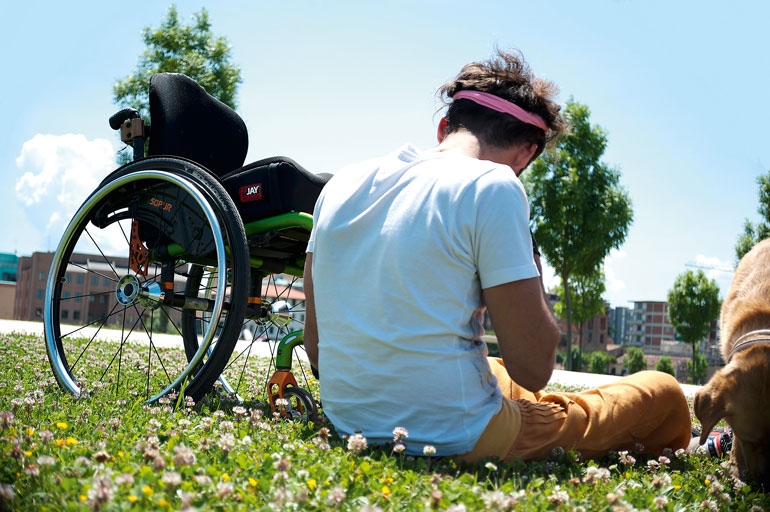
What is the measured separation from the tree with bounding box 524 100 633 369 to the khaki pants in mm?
21586

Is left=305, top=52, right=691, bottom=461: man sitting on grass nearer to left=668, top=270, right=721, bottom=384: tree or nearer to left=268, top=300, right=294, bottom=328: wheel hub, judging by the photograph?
left=268, top=300, right=294, bottom=328: wheel hub

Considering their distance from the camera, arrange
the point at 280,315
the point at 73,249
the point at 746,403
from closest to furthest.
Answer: the point at 746,403 → the point at 280,315 → the point at 73,249

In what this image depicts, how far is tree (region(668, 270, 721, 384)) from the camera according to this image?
36.4 metres

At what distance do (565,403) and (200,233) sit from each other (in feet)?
6.90

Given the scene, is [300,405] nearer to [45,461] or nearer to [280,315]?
[280,315]

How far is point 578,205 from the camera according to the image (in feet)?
77.3

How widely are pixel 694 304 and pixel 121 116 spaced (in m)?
38.7

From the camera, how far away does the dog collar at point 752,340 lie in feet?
9.53

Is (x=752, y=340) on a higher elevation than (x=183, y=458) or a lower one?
higher

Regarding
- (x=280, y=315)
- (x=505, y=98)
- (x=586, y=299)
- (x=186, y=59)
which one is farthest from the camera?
(x=586, y=299)

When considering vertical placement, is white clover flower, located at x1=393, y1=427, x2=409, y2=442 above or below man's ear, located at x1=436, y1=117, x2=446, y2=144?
below

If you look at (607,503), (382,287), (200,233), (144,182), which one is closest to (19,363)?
(144,182)

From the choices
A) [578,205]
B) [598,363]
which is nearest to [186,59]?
[578,205]

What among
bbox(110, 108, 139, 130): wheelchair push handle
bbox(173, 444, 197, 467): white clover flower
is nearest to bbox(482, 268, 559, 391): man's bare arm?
bbox(173, 444, 197, 467): white clover flower
